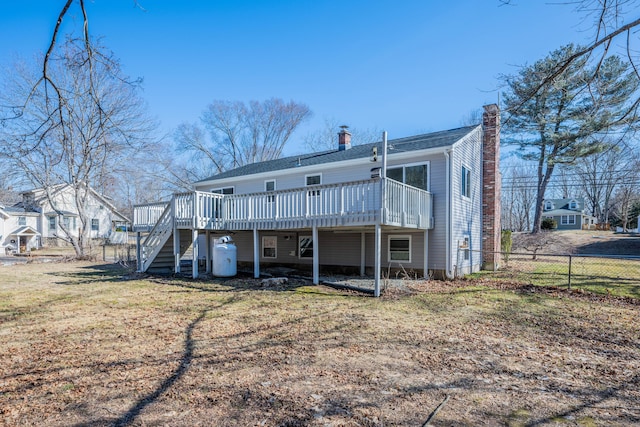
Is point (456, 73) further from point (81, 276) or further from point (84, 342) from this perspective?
point (81, 276)

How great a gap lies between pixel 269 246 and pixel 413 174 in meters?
7.26

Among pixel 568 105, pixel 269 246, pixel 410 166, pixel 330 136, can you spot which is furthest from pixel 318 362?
pixel 330 136

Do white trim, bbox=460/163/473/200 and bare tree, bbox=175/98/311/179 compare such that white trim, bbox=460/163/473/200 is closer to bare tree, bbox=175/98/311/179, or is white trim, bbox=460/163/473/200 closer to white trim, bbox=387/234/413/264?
white trim, bbox=387/234/413/264

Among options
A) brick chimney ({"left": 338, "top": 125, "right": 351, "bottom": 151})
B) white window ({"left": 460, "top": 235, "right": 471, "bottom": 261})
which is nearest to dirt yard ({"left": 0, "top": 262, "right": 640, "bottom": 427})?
white window ({"left": 460, "top": 235, "right": 471, "bottom": 261})

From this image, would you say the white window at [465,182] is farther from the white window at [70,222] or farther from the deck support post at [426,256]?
the white window at [70,222]

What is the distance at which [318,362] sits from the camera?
4375mm

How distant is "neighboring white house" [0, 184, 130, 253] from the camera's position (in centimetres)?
2752

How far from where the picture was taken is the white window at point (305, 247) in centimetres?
1474

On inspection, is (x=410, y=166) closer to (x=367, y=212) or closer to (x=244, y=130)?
(x=367, y=212)

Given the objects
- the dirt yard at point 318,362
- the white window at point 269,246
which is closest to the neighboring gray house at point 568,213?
the white window at point 269,246

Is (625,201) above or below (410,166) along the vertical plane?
above

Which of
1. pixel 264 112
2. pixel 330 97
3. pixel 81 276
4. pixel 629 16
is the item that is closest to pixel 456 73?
pixel 629 16

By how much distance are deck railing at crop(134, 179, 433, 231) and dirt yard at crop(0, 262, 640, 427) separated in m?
Answer: 2.52

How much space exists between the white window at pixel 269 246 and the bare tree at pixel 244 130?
853 inches
